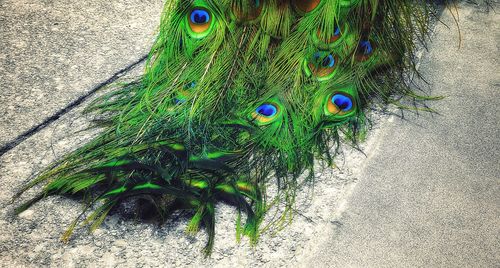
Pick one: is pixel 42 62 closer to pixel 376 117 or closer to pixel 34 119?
pixel 34 119

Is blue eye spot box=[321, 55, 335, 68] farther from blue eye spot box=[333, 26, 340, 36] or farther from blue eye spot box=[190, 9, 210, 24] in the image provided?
blue eye spot box=[190, 9, 210, 24]

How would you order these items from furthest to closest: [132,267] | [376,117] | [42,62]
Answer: [42,62] < [376,117] < [132,267]

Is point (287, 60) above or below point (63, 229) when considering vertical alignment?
above

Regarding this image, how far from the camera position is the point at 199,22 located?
2.58m

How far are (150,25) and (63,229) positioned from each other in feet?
6.45

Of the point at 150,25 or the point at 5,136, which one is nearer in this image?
the point at 5,136

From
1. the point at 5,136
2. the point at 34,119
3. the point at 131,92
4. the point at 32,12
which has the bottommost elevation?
the point at 5,136

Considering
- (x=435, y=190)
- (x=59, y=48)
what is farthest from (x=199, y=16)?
(x=435, y=190)

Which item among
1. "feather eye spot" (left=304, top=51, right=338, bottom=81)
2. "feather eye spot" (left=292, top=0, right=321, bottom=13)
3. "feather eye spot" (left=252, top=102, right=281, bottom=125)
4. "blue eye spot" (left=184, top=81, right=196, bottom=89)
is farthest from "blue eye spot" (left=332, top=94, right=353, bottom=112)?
"blue eye spot" (left=184, top=81, right=196, bottom=89)

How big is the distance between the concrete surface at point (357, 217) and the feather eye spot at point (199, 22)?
2.56 feet

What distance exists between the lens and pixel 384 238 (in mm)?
2164

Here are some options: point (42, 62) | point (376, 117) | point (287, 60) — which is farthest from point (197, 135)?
point (42, 62)

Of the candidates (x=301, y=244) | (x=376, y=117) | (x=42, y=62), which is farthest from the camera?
(x=42, y=62)

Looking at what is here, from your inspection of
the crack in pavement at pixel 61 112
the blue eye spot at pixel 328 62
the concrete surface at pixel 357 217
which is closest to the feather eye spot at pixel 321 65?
the blue eye spot at pixel 328 62
